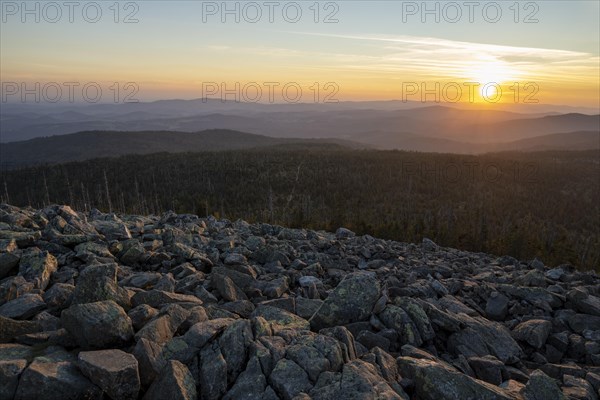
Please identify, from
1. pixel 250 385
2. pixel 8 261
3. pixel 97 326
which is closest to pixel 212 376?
pixel 250 385

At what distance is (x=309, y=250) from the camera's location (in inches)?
462

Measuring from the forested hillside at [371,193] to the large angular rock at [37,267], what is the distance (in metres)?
13.0

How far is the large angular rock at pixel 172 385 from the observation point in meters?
4.39

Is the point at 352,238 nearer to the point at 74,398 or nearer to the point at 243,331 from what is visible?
the point at 243,331

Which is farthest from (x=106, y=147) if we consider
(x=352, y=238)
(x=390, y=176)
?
(x=352, y=238)

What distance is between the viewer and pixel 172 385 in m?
4.43

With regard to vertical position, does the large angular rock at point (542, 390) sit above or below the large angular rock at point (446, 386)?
below

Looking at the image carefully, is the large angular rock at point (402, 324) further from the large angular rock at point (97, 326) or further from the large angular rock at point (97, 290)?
the large angular rock at point (97, 290)

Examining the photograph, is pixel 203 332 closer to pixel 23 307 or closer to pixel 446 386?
pixel 23 307

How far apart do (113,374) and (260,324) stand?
200 cm

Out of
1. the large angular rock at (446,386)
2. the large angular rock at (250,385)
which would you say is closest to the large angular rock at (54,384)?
the large angular rock at (250,385)

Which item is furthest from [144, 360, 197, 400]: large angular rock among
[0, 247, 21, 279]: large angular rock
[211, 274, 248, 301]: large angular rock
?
[0, 247, 21, 279]: large angular rock

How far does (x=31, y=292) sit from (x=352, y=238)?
33.4 feet

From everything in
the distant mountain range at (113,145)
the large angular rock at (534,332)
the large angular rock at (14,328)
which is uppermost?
the distant mountain range at (113,145)
